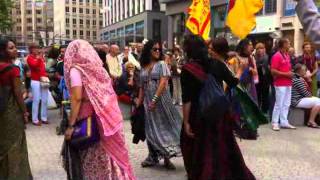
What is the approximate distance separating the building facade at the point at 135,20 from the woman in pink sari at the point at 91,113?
1687 inches

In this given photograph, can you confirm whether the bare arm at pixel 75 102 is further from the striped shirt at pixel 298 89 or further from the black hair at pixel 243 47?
the striped shirt at pixel 298 89

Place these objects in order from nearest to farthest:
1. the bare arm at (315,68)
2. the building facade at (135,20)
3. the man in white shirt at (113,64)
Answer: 1. the bare arm at (315,68)
2. the man in white shirt at (113,64)
3. the building facade at (135,20)

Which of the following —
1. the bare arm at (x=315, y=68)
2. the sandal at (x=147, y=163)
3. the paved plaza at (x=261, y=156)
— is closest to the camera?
the paved plaza at (x=261, y=156)

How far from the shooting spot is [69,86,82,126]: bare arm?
464cm

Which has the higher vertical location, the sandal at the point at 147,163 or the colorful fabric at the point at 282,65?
the colorful fabric at the point at 282,65

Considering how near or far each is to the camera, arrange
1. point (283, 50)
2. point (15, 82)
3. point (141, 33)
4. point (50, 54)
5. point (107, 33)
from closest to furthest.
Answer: point (15, 82) → point (283, 50) → point (50, 54) → point (141, 33) → point (107, 33)

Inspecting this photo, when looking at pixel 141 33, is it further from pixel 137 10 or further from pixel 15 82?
pixel 15 82

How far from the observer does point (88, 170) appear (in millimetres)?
4828

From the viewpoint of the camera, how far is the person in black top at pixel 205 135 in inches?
204

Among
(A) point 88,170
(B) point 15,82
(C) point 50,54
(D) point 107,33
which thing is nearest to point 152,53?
(B) point 15,82

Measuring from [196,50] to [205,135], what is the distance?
3.03 ft

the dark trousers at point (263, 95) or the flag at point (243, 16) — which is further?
the dark trousers at point (263, 95)

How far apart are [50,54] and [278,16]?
68.5 feet

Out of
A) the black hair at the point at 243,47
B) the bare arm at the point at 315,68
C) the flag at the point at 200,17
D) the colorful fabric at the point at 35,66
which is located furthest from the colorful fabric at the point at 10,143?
the bare arm at the point at 315,68
